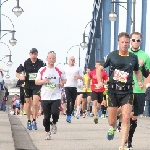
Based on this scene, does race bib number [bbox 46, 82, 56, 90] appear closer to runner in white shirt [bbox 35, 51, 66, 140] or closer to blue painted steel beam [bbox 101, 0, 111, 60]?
runner in white shirt [bbox 35, 51, 66, 140]

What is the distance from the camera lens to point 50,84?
12812 millimetres

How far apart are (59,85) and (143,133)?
2557mm

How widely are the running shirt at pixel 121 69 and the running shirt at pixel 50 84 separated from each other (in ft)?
9.65

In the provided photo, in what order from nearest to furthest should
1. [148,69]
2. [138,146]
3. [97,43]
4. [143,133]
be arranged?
[148,69]
[138,146]
[143,133]
[97,43]

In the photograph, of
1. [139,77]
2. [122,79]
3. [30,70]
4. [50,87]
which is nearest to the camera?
[122,79]

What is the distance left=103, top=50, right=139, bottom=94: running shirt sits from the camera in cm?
980

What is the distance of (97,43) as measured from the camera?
67000 millimetres

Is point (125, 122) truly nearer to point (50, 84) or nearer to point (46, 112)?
point (46, 112)

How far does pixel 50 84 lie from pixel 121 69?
3163 millimetres

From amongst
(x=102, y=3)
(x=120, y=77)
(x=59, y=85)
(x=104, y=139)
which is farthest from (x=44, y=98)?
(x=102, y=3)

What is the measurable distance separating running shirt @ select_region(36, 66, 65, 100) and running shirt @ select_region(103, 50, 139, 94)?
294cm

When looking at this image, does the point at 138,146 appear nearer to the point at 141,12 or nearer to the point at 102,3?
the point at 141,12

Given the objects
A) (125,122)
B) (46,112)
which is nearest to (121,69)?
(125,122)

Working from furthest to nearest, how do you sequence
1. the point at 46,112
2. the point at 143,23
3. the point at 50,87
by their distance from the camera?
the point at 143,23 < the point at 50,87 < the point at 46,112
